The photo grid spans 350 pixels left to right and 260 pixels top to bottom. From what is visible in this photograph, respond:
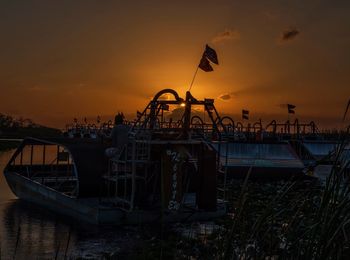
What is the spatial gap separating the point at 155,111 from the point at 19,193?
31.0 ft

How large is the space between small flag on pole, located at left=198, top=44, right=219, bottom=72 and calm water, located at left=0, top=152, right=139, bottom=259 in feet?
18.9

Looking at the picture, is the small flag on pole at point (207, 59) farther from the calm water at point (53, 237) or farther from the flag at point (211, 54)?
the calm water at point (53, 237)

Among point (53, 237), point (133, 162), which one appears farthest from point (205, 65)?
point (53, 237)

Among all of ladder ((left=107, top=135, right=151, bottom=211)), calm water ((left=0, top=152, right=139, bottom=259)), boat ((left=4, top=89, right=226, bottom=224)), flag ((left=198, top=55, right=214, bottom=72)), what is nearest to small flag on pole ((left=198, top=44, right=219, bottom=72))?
flag ((left=198, top=55, right=214, bottom=72))

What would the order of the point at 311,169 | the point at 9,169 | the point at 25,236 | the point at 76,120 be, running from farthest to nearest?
→ the point at 76,120, the point at 9,169, the point at 25,236, the point at 311,169

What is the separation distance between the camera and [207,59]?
16703 mm

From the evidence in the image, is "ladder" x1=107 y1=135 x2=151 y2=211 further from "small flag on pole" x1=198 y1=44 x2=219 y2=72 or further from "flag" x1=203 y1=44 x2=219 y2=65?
"flag" x1=203 y1=44 x2=219 y2=65

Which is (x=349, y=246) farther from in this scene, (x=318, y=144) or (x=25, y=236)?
(x=318, y=144)

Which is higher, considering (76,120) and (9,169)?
(76,120)

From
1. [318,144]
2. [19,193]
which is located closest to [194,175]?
[19,193]

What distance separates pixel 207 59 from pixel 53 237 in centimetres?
744

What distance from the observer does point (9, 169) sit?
2345 cm

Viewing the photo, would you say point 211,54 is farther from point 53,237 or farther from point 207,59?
point 53,237

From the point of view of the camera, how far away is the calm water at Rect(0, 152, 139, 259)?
12391 mm
